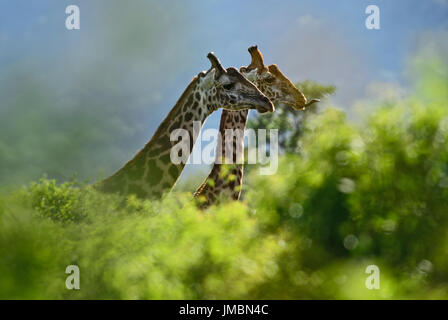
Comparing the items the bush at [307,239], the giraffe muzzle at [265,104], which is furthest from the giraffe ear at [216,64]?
the bush at [307,239]

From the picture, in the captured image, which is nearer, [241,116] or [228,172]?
[228,172]

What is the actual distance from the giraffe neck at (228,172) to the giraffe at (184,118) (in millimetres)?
447

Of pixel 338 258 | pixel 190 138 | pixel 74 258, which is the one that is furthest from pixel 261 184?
pixel 190 138

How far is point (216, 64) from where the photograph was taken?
3.53 metres

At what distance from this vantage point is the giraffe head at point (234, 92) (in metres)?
3.55

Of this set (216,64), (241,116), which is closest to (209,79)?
(216,64)

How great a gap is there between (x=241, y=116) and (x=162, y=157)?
1281mm

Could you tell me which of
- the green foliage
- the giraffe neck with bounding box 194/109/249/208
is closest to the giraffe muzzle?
the giraffe neck with bounding box 194/109/249/208

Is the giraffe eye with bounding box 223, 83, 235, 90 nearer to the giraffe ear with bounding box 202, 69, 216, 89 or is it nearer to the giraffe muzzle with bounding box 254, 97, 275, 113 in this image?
the giraffe ear with bounding box 202, 69, 216, 89

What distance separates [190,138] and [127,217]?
2.33 m

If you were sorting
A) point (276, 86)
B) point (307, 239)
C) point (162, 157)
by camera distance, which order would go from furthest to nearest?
point (276, 86) < point (162, 157) < point (307, 239)

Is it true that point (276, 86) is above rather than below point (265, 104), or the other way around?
above

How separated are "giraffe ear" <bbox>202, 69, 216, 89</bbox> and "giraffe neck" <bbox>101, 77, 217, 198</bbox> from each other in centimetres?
5

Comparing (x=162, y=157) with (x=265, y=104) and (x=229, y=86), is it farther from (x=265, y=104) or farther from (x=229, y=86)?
(x=265, y=104)
